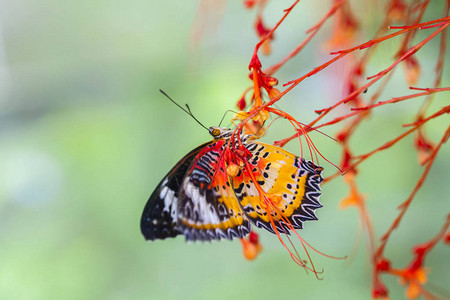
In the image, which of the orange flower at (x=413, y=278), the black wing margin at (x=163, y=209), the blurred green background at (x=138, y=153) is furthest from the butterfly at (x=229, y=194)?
the blurred green background at (x=138, y=153)

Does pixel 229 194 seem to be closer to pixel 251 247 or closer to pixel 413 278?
pixel 251 247

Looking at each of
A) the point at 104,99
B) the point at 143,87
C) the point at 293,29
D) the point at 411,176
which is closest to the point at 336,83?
the point at 411,176

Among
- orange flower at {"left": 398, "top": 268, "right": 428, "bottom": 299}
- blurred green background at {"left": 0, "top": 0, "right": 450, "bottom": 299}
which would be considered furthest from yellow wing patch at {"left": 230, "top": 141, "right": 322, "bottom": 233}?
blurred green background at {"left": 0, "top": 0, "right": 450, "bottom": 299}

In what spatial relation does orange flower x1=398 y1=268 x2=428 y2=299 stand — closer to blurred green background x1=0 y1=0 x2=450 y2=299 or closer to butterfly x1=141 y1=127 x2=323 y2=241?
butterfly x1=141 y1=127 x2=323 y2=241

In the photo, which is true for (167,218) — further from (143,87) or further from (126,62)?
(126,62)

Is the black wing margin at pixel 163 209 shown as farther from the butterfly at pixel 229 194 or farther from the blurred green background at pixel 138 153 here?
the blurred green background at pixel 138 153

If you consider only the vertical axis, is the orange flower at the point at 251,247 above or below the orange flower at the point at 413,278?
above
